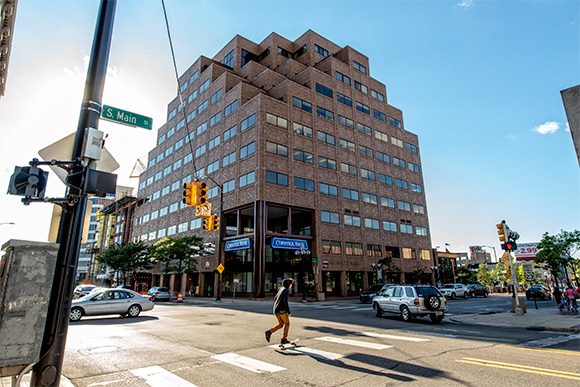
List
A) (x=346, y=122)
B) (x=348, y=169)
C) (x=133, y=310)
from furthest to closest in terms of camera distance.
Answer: (x=346, y=122) → (x=348, y=169) → (x=133, y=310)

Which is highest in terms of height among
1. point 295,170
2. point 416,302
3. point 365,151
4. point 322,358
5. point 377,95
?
point 377,95

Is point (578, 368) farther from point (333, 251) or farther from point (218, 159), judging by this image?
point (218, 159)

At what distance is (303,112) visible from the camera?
4331cm

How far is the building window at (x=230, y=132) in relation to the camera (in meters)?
42.5

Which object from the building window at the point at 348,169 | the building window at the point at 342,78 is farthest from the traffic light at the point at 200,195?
the building window at the point at 342,78

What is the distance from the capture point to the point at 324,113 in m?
46.0

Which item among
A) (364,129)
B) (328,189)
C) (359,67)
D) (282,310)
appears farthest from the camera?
(359,67)

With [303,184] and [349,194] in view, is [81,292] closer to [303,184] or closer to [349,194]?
[303,184]

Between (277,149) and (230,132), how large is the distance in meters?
8.26

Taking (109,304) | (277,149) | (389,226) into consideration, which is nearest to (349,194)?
(389,226)

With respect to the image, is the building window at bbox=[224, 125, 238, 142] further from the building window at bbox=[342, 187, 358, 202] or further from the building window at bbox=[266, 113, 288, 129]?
the building window at bbox=[342, 187, 358, 202]

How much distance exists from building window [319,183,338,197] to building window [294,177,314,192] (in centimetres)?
167

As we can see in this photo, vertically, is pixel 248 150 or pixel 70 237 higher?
pixel 248 150

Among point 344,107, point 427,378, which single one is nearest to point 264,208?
point 344,107
